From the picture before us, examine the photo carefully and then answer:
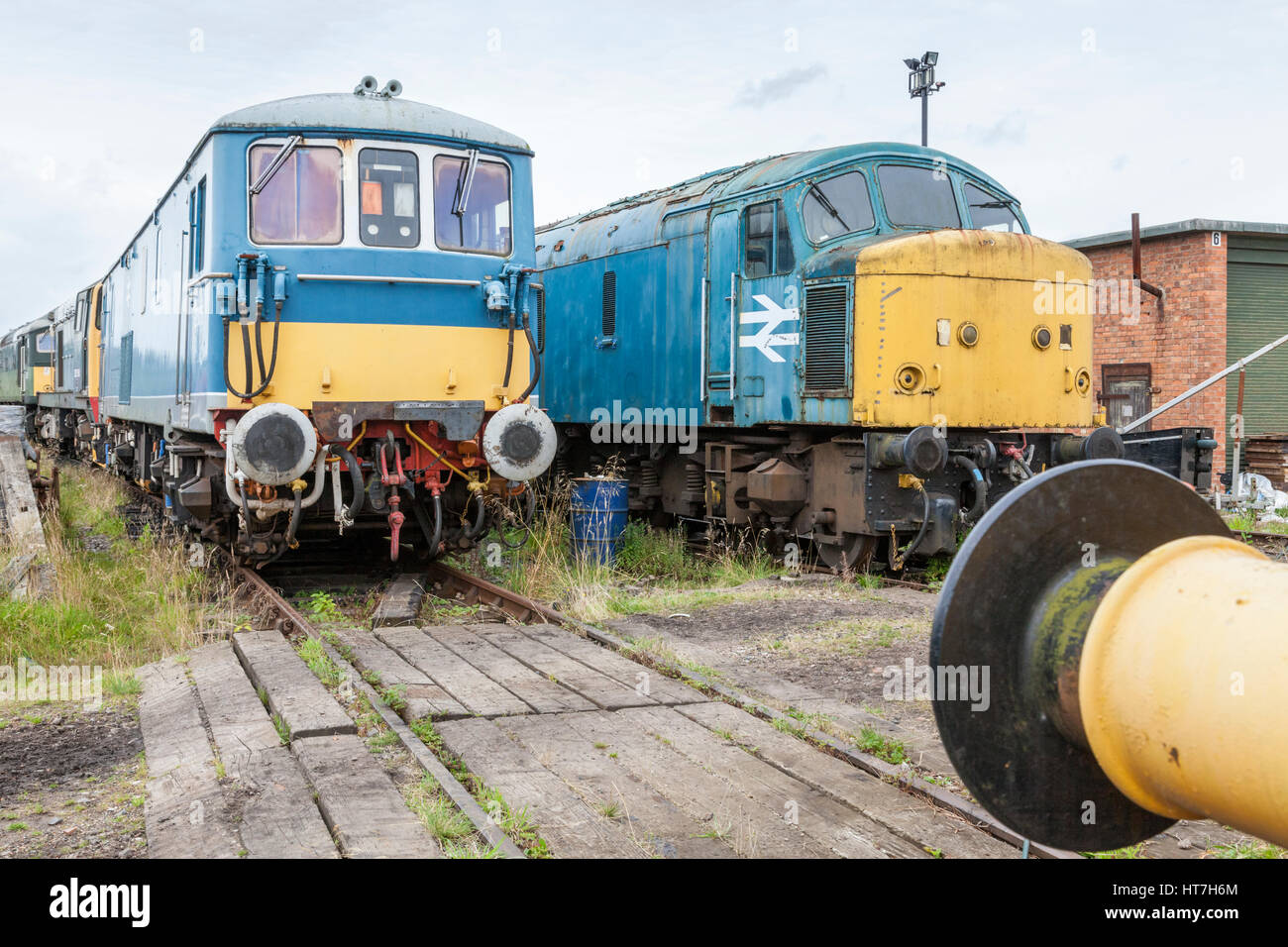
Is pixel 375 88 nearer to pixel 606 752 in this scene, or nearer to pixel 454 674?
pixel 454 674

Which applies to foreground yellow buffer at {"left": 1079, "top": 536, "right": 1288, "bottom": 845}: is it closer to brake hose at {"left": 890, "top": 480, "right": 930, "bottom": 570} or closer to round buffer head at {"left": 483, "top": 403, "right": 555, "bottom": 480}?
round buffer head at {"left": 483, "top": 403, "right": 555, "bottom": 480}

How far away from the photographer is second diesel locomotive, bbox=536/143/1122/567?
9.56 m

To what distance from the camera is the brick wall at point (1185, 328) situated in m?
18.6

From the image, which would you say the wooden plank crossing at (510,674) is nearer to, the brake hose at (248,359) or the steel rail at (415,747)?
the steel rail at (415,747)

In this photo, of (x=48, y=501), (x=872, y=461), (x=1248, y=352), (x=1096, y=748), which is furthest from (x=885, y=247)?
(x=1248, y=352)

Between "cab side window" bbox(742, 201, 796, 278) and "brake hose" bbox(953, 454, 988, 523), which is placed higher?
"cab side window" bbox(742, 201, 796, 278)

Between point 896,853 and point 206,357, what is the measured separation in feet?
21.2

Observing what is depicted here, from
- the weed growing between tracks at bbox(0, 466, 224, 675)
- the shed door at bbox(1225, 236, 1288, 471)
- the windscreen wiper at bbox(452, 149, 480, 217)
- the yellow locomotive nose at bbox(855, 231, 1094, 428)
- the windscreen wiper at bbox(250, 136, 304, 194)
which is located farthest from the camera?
the shed door at bbox(1225, 236, 1288, 471)

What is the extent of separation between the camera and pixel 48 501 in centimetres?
1365

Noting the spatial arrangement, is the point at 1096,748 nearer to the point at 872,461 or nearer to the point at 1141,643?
the point at 1141,643

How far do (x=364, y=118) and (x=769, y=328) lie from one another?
13.1 ft

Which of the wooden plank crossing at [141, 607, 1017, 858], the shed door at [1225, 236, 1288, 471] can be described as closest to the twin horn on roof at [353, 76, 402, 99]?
the wooden plank crossing at [141, 607, 1017, 858]

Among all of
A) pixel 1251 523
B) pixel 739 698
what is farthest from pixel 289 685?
pixel 1251 523

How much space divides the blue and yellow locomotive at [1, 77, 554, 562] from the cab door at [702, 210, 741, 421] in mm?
2375
